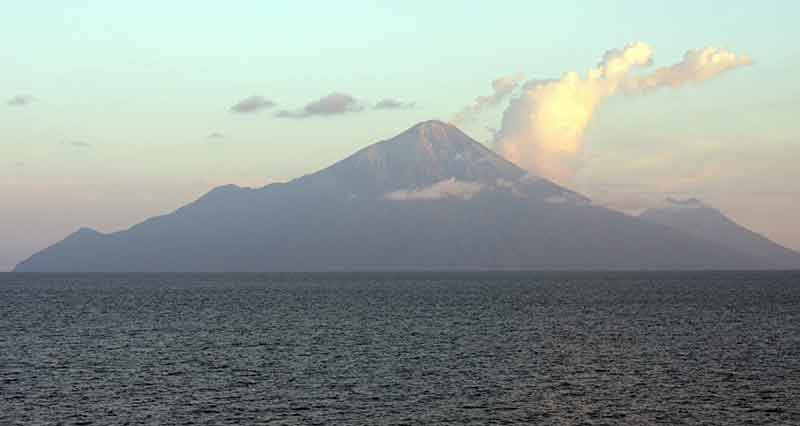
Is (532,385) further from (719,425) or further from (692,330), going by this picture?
(692,330)

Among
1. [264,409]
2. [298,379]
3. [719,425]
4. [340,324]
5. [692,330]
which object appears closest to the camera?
[719,425]

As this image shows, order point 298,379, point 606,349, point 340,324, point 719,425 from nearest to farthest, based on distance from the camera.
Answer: point 719,425
point 298,379
point 606,349
point 340,324

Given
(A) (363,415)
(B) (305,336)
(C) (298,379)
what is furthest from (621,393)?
(B) (305,336)

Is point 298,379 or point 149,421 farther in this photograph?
point 298,379

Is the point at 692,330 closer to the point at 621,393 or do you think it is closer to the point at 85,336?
the point at 621,393

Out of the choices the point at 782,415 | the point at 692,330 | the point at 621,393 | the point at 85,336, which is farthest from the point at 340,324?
the point at 782,415

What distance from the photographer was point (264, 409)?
61.6m

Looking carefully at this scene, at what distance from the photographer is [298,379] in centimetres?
7375

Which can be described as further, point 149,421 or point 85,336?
point 85,336

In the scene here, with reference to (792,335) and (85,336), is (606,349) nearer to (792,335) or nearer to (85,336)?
(792,335)

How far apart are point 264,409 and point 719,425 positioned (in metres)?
26.4

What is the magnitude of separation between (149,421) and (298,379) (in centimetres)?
1735

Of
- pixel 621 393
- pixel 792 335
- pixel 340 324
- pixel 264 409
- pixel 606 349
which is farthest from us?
pixel 340 324

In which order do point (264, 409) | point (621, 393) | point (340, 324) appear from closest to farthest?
1. point (264, 409)
2. point (621, 393)
3. point (340, 324)
